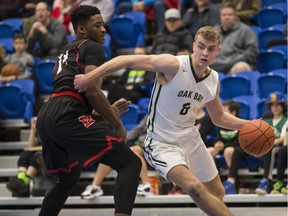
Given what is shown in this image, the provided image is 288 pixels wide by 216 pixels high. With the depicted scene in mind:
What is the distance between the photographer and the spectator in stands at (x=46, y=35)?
14305mm

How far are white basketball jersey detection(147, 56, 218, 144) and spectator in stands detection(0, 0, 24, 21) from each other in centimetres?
947

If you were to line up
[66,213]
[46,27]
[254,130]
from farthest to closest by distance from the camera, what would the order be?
[46,27]
[66,213]
[254,130]

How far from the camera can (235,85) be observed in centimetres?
1252

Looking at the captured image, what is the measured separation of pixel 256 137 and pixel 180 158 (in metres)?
0.88

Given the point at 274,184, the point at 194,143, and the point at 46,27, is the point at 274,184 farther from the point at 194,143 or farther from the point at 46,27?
the point at 46,27

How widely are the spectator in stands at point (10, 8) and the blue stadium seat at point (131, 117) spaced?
5026 mm

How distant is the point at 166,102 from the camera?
7.57m

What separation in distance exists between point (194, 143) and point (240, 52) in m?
5.68

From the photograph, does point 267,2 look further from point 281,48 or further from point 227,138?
point 227,138

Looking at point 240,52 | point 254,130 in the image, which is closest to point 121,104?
point 254,130

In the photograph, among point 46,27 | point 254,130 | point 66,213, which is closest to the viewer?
point 254,130

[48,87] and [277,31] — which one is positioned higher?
[277,31]

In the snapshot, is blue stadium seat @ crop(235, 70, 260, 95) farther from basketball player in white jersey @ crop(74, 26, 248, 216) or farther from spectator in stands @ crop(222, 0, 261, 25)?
basketball player in white jersey @ crop(74, 26, 248, 216)

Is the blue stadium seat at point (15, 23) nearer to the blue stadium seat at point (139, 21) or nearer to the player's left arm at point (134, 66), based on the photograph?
the blue stadium seat at point (139, 21)
